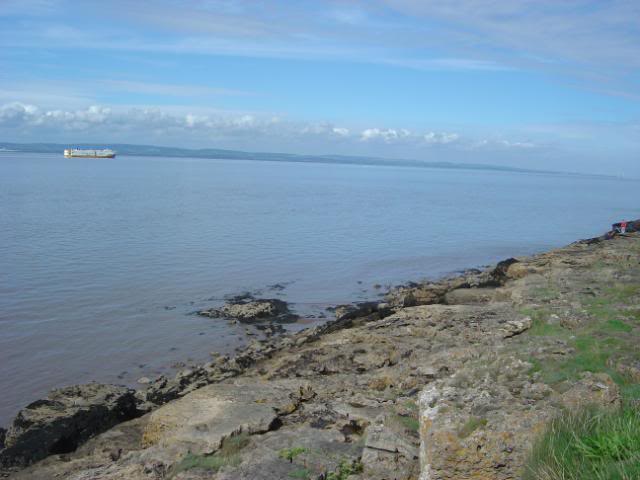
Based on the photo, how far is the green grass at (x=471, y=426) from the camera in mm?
6199

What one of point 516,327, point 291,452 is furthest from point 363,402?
point 516,327

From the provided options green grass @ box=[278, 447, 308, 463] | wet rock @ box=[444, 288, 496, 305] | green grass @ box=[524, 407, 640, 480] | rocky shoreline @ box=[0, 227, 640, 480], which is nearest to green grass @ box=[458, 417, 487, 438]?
rocky shoreline @ box=[0, 227, 640, 480]

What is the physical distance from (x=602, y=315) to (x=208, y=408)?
8.97m

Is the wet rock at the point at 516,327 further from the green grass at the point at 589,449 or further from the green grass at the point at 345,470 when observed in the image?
the green grass at the point at 589,449

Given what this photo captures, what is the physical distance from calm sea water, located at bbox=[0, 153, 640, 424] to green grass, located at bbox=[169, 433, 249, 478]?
7.43 meters

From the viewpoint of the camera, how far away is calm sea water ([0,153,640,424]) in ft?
61.9

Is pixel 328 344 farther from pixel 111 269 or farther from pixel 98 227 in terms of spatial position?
pixel 98 227

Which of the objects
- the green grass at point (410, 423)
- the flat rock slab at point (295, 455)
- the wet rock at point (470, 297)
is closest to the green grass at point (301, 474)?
the flat rock slab at point (295, 455)

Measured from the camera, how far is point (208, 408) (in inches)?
430

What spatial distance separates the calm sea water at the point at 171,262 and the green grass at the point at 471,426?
11904 millimetres

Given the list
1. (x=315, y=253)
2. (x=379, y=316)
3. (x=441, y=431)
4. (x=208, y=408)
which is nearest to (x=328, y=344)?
(x=379, y=316)

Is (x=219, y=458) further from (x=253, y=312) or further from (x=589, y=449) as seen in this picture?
(x=253, y=312)

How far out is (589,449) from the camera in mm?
5492

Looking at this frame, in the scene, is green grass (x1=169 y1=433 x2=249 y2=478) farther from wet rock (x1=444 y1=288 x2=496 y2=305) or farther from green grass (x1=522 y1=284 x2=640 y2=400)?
wet rock (x1=444 y1=288 x2=496 y2=305)
